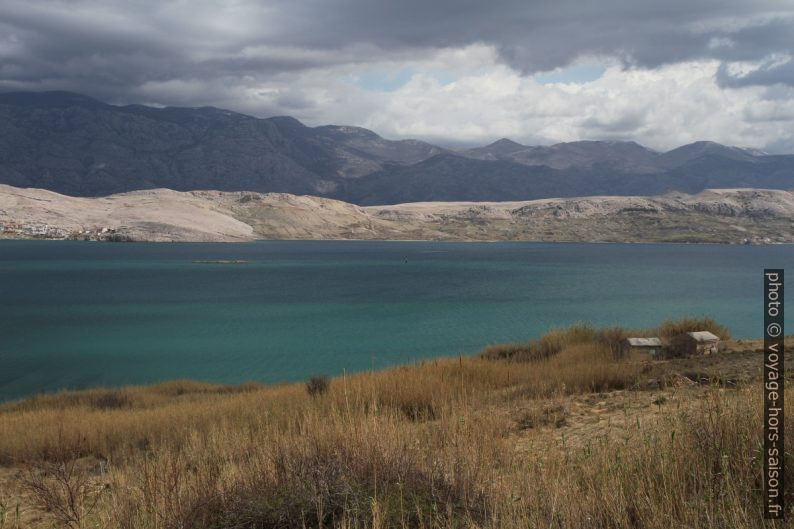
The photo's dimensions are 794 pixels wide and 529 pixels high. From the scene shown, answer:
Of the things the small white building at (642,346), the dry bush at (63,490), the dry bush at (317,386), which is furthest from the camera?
the small white building at (642,346)

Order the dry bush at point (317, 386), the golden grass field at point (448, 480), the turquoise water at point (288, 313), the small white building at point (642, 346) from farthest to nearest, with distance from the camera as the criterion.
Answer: the turquoise water at point (288, 313)
the small white building at point (642, 346)
the dry bush at point (317, 386)
the golden grass field at point (448, 480)

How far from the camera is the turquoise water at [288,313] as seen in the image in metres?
26.9

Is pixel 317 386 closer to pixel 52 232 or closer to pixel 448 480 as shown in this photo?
pixel 448 480

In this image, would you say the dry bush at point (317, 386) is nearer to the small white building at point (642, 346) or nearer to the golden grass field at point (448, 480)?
the golden grass field at point (448, 480)

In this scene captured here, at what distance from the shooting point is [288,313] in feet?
140

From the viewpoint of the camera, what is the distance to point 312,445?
546 centimetres

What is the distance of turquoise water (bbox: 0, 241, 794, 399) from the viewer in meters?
26.9

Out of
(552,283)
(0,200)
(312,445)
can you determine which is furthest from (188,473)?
(0,200)

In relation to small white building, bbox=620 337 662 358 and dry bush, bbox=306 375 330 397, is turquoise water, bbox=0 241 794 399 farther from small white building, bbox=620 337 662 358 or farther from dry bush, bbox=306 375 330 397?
small white building, bbox=620 337 662 358

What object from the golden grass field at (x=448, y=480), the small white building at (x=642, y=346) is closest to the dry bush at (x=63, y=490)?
the golden grass field at (x=448, y=480)

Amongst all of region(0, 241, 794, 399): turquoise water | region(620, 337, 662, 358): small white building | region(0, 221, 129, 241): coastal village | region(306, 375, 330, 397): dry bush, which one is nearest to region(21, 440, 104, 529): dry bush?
region(306, 375, 330, 397): dry bush

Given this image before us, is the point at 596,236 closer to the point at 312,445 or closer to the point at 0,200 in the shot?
the point at 0,200

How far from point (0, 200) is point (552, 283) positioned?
530ft

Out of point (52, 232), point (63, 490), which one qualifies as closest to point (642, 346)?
point (63, 490)
